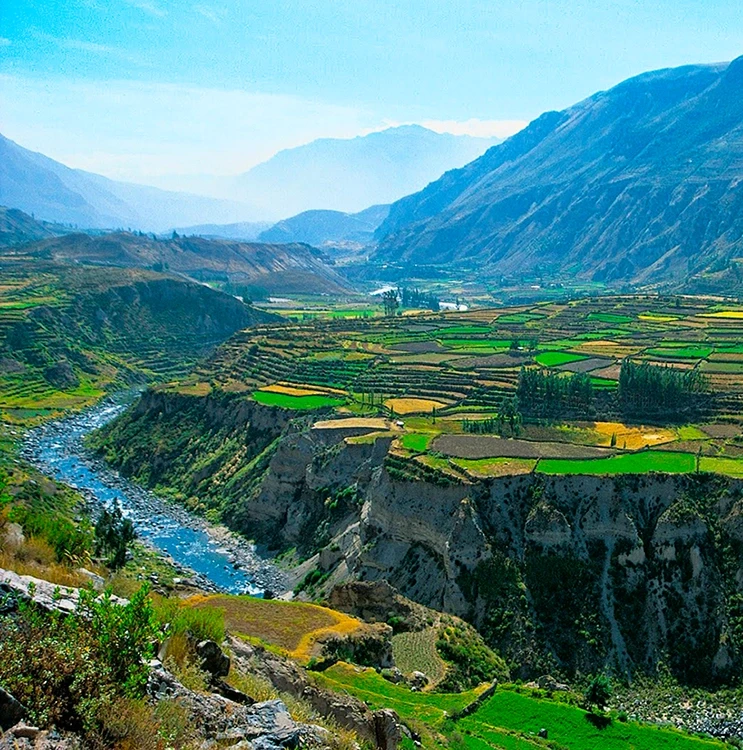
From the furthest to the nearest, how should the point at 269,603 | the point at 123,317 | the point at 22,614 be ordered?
the point at 123,317 < the point at 269,603 < the point at 22,614

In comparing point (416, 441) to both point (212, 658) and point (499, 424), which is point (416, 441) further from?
point (212, 658)

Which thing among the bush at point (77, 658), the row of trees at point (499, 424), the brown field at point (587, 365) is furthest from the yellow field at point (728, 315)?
the bush at point (77, 658)

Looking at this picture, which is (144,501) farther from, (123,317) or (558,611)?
(123,317)

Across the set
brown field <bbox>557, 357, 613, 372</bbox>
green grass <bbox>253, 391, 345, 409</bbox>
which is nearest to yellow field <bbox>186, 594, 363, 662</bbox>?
green grass <bbox>253, 391, 345, 409</bbox>

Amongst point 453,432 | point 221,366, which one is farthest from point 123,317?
point 453,432

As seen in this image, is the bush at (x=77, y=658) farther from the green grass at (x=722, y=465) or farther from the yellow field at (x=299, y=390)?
the yellow field at (x=299, y=390)

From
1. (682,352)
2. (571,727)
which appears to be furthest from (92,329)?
(571,727)
